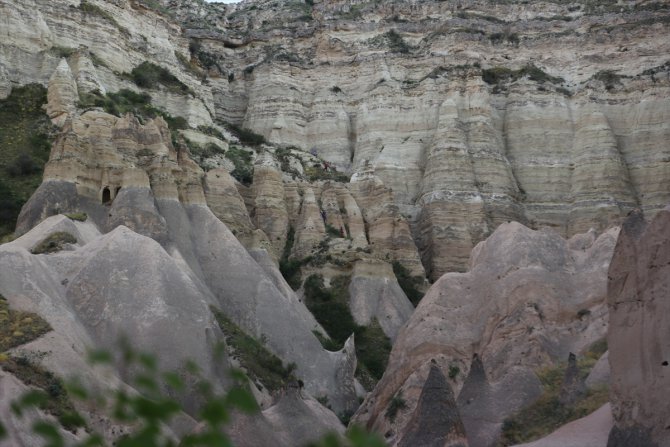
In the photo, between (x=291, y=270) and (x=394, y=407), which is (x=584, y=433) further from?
(x=291, y=270)

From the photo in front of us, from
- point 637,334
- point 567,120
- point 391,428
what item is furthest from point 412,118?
point 637,334

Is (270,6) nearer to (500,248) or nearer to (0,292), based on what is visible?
(500,248)

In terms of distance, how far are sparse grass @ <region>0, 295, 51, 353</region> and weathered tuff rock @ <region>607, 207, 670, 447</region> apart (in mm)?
16770

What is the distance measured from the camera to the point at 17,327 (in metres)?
28.3

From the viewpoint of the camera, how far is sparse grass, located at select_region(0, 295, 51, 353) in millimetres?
27250

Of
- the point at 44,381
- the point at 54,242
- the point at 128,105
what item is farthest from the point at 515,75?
the point at 44,381

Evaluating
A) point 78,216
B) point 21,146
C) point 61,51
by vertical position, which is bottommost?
point 78,216

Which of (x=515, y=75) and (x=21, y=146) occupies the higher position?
(x=515, y=75)

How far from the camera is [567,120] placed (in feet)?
206

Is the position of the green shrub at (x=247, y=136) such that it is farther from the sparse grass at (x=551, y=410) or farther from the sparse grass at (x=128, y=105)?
the sparse grass at (x=551, y=410)

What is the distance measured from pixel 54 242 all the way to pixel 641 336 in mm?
24389

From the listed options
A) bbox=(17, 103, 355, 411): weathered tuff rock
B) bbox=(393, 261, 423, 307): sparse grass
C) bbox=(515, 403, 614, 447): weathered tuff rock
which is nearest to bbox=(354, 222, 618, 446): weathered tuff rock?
bbox=(515, 403, 614, 447): weathered tuff rock

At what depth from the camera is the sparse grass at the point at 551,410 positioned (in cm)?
2341

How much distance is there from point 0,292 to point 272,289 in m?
14.8
